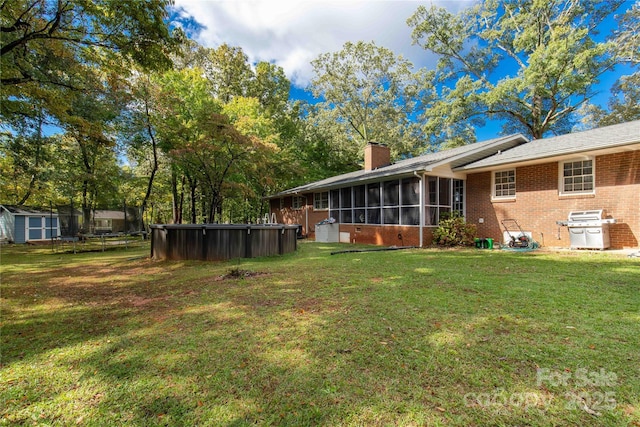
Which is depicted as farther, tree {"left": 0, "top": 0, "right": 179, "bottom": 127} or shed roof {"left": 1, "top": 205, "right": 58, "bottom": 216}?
Result: shed roof {"left": 1, "top": 205, "right": 58, "bottom": 216}

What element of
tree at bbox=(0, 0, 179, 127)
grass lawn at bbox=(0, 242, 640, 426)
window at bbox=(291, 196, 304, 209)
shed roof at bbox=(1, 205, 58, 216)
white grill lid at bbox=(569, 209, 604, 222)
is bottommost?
grass lawn at bbox=(0, 242, 640, 426)

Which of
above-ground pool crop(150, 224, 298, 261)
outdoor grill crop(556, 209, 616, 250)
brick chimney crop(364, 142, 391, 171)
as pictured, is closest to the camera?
outdoor grill crop(556, 209, 616, 250)

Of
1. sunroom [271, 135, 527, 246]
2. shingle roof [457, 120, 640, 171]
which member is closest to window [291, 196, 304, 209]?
sunroom [271, 135, 527, 246]

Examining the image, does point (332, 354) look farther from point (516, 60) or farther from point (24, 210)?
point (516, 60)

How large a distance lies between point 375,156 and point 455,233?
22.4ft

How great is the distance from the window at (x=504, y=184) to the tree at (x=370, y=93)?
582 inches

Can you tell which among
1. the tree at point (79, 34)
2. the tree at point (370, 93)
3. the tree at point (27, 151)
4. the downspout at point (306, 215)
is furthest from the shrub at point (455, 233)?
the tree at point (370, 93)

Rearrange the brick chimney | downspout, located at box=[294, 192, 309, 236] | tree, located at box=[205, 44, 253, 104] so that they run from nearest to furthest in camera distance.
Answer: the brick chimney, downspout, located at box=[294, 192, 309, 236], tree, located at box=[205, 44, 253, 104]

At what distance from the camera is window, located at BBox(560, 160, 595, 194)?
28.6 feet

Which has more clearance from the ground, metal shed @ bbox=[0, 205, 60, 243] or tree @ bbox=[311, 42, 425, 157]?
tree @ bbox=[311, 42, 425, 157]

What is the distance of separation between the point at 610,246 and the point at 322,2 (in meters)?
11.7

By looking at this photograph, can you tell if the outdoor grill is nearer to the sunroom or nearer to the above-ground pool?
the sunroom

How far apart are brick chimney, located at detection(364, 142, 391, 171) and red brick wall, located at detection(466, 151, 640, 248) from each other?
5.29m

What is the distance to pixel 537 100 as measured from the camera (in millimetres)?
19172
